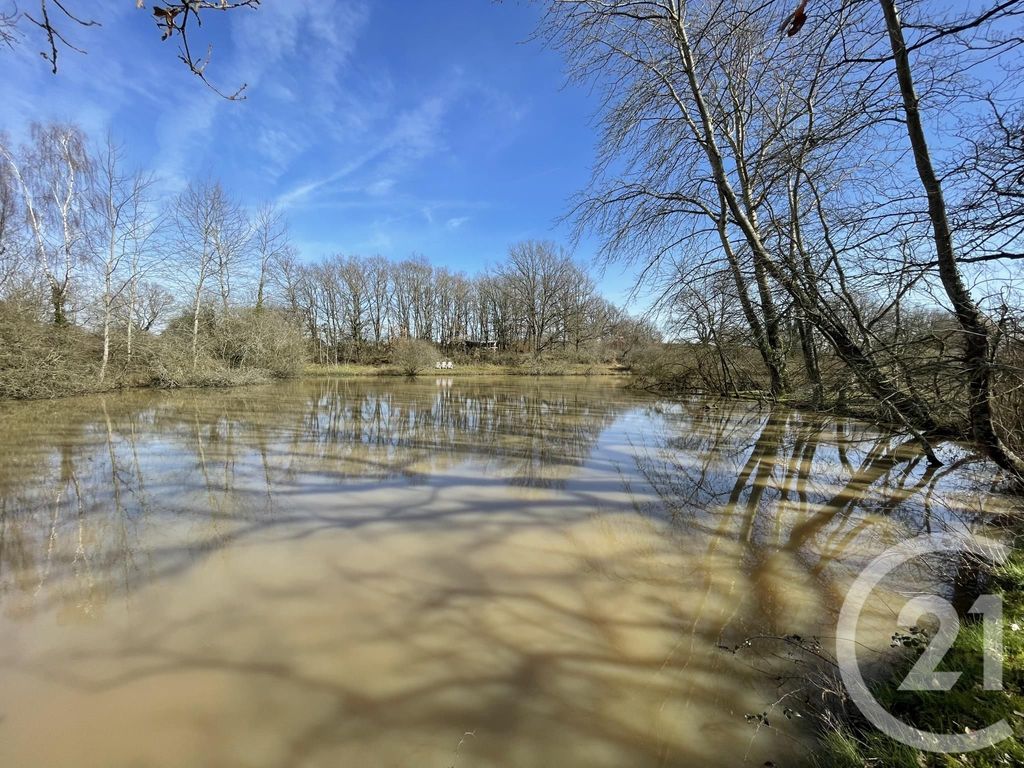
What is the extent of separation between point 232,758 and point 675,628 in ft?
7.55

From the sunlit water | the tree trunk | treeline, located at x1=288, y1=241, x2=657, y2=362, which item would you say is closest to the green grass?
the sunlit water

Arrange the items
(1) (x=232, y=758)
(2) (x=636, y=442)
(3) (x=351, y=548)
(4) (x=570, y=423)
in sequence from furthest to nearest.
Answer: (4) (x=570, y=423) < (2) (x=636, y=442) < (3) (x=351, y=548) < (1) (x=232, y=758)

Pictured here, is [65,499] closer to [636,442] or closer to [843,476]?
[636,442]

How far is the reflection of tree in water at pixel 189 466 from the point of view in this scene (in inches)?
136

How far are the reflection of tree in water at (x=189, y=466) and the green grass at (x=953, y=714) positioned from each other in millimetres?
3846

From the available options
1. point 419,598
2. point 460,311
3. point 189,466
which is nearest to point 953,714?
point 419,598

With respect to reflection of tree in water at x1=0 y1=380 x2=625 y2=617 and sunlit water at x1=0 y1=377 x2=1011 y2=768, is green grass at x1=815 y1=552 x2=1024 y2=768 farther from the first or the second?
reflection of tree in water at x1=0 y1=380 x2=625 y2=617

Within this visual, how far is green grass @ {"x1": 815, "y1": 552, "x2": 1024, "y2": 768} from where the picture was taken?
1.46 meters

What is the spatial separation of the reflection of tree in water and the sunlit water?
0.16 ft

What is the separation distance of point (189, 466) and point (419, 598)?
16.7 feet

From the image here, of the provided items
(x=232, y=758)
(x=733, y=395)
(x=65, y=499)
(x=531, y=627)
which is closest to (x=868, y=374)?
(x=531, y=627)

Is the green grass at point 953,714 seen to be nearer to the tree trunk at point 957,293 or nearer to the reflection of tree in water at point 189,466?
the tree trunk at point 957,293

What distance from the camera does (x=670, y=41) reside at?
8.76 metres

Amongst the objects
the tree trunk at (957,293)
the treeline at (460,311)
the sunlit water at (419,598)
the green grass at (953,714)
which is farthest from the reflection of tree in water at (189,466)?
the treeline at (460,311)
